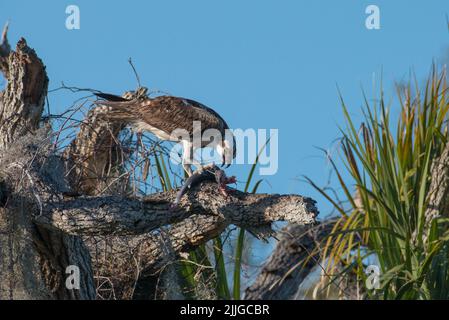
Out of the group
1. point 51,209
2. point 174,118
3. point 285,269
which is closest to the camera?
point 51,209

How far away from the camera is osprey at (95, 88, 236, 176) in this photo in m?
8.61

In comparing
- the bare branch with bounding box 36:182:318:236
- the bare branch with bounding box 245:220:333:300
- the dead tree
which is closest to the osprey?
the dead tree

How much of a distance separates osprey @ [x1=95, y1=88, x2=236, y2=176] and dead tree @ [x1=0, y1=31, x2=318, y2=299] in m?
0.56

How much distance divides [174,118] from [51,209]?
1924 millimetres

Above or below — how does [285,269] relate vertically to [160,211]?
below

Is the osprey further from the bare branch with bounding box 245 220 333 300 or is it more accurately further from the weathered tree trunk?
the bare branch with bounding box 245 220 333 300

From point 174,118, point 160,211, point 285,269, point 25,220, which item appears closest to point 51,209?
point 25,220

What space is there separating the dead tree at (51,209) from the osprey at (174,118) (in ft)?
1.85

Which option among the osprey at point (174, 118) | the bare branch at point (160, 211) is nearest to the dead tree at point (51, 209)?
the bare branch at point (160, 211)

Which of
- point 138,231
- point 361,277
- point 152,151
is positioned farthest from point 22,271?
point 361,277

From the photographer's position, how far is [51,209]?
7.21 m

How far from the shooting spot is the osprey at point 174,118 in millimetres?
8609

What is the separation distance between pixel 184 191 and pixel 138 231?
0.43 metres

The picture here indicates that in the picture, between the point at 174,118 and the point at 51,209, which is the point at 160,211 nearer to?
the point at 51,209
